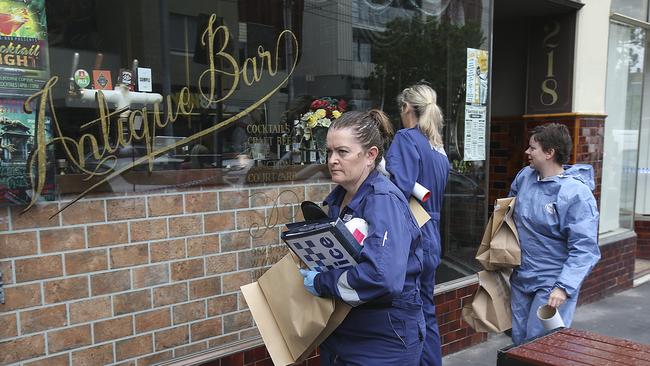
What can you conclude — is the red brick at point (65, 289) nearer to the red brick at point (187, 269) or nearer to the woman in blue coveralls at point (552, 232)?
the red brick at point (187, 269)

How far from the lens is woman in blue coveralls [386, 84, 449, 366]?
2975 mm

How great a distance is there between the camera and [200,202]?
297cm

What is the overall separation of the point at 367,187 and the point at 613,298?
5.41m

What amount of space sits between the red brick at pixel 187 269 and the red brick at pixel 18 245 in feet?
2.37

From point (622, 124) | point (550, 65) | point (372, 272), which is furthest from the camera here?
point (622, 124)

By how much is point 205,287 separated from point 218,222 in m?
0.38

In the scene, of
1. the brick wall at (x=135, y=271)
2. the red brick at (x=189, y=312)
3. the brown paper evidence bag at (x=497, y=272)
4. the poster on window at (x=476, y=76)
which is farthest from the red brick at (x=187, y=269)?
the poster on window at (x=476, y=76)

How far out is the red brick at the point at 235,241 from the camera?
122 inches

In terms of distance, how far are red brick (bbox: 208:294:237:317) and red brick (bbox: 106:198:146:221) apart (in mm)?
696

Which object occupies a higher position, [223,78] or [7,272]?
[223,78]

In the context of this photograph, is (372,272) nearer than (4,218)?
Yes

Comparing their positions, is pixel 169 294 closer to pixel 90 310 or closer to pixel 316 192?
pixel 90 310

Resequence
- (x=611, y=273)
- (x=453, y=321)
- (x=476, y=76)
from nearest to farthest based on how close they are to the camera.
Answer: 1. (x=453, y=321)
2. (x=476, y=76)
3. (x=611, y=273)

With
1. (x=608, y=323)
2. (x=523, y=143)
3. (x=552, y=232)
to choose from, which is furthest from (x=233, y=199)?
(x=608, y=323)
